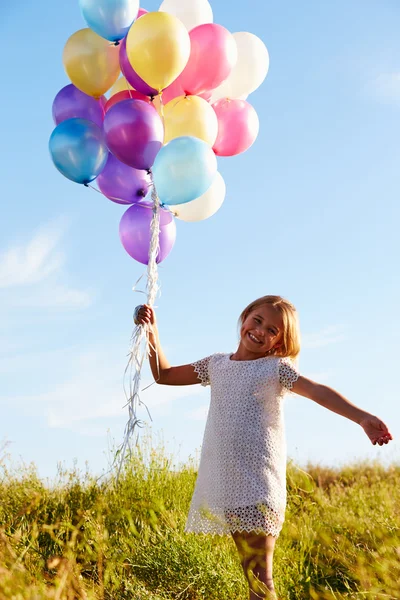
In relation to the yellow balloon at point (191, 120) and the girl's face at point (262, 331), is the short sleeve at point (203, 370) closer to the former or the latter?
the girl's face at point (262, 331)

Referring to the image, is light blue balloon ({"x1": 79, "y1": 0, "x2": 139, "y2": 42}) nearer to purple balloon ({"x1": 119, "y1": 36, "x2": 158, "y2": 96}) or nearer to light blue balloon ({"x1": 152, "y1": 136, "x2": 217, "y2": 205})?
purple balloon ({"x1": 119, "y1": 36, "x2": 158, "y2": 96})

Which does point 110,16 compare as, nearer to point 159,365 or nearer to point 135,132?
point 135,132

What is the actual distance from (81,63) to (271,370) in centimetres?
204

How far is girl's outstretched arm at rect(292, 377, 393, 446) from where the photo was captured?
246 centimetres

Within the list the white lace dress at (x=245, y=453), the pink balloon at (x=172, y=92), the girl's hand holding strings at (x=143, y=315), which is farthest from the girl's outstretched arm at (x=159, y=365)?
the pink balloon at (x=172, y=92)

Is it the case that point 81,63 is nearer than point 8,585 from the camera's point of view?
No

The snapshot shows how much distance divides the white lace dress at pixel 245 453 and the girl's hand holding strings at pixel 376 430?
15.1 inches

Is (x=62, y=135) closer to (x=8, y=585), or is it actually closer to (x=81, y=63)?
(x=81, y=63)

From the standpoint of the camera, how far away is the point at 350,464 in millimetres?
7141

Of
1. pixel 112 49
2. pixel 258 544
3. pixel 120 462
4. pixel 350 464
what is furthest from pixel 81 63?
pixel 350 464

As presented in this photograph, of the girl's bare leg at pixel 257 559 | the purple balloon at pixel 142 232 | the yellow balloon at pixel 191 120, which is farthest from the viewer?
the purple balloon at pixel 142 232

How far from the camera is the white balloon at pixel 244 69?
12.9 ft

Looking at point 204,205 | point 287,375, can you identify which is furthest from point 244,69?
point 287,375

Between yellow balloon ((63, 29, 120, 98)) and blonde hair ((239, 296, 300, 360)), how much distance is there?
1.63m
